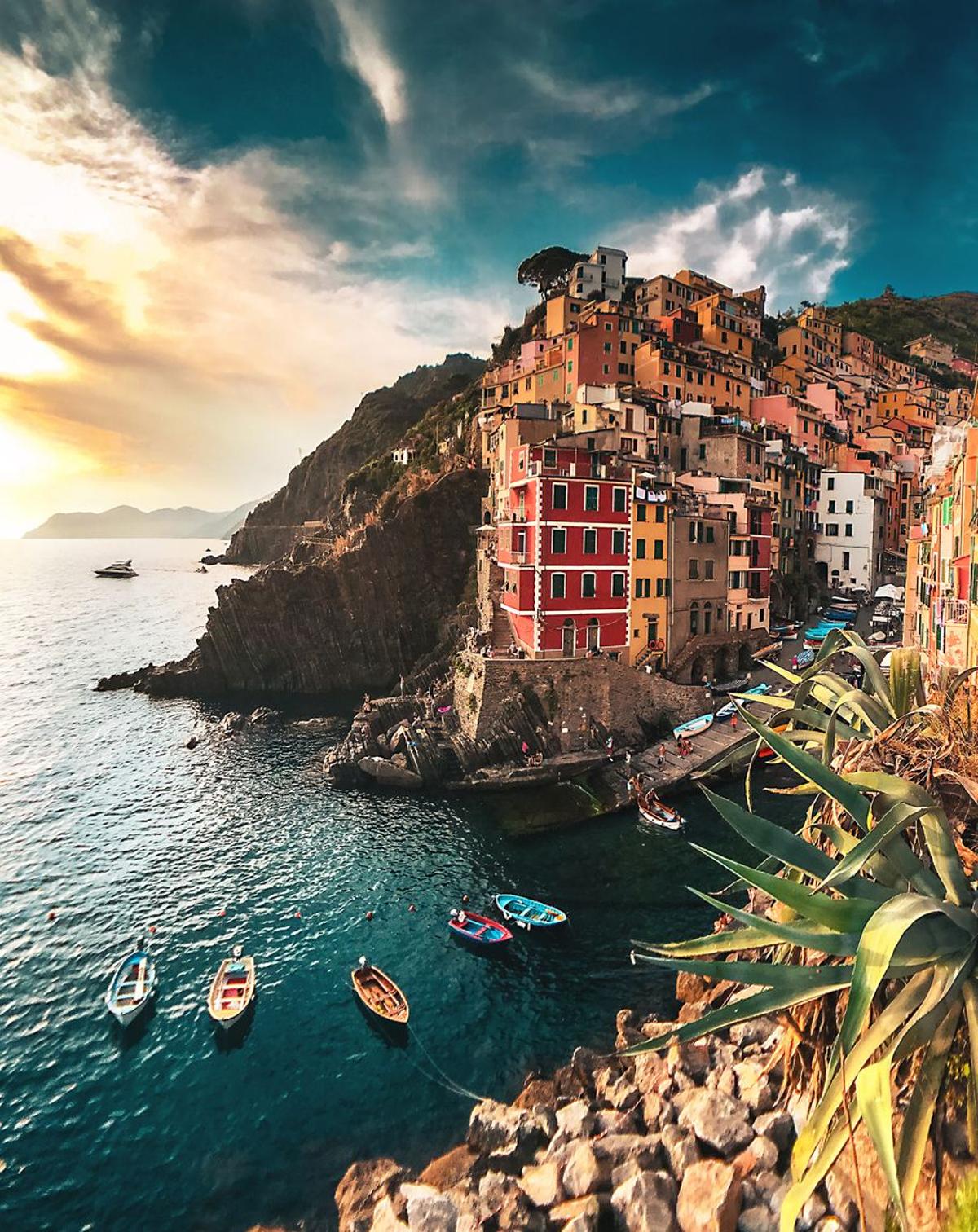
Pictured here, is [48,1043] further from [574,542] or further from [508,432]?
[508,432]

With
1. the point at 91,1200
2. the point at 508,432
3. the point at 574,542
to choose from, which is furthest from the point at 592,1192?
the point at 508,432

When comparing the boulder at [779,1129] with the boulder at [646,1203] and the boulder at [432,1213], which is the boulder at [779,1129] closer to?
the boulder at [646,1203]

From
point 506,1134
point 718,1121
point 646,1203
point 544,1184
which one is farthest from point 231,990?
point 718,1121

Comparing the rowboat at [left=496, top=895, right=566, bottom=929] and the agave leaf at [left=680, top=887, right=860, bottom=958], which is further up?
the agave leaf at [left=680, top=887, right=860, bottom=958]

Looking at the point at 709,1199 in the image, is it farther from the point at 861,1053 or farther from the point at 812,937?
the point at 812,937

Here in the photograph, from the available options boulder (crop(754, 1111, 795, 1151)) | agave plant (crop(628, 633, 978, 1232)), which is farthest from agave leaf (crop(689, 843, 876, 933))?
boulder (crop(754, 1111, 795, 1151))

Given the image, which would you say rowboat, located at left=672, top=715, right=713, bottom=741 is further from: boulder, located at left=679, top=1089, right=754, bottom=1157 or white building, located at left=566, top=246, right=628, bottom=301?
white building, located at left=566, top=246, right=628, bottom=301
